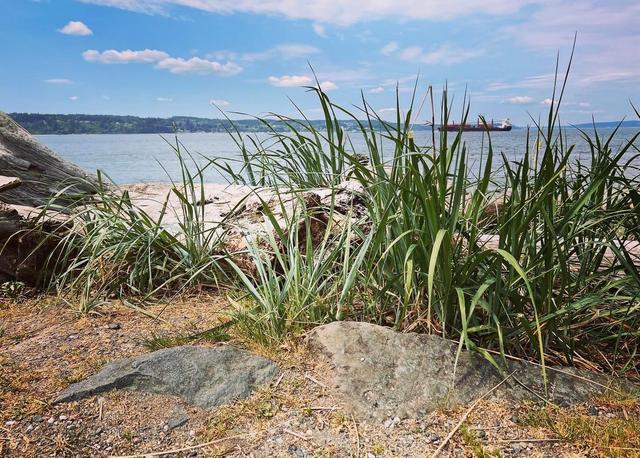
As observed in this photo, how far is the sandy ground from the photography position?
1.52 m

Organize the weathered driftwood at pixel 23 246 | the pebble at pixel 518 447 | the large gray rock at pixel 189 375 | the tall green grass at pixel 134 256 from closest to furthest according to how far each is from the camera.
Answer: the pebble at pixel 518 447 → the large gray rock at pixel 189 375 → the tall green grass at pixel 134 256 → the weathered driftwood at pixel 23 246

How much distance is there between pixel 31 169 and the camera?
3.93 meters

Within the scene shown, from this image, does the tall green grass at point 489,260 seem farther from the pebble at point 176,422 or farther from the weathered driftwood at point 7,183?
the weathered driftwood at point 7,183

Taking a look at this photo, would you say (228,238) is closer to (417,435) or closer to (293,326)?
(293,326)

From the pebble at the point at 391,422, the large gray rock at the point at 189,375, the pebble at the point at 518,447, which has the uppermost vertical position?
the large gray rock at the point at 189,375

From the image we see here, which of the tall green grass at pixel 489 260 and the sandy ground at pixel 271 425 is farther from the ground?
the tall green grass at pixel 489 260

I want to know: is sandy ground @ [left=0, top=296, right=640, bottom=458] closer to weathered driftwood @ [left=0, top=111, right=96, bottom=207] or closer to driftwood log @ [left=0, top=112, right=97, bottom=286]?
driftwood log @ [left=0, top=112, right=97, bottom=286]

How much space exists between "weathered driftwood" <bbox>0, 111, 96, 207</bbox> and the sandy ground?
81.4 inches

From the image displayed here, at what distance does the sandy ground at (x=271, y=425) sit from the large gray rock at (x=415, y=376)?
0.16 ft

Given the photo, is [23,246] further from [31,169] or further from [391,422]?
[391,422]

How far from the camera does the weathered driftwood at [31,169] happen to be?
12.2 feet

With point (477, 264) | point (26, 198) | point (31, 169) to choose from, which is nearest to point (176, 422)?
point (477, 264)

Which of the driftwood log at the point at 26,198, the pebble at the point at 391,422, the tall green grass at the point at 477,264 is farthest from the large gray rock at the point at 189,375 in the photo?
the driftwood log at the point at 26,198

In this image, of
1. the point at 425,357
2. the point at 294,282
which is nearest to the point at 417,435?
the point at 425,357
